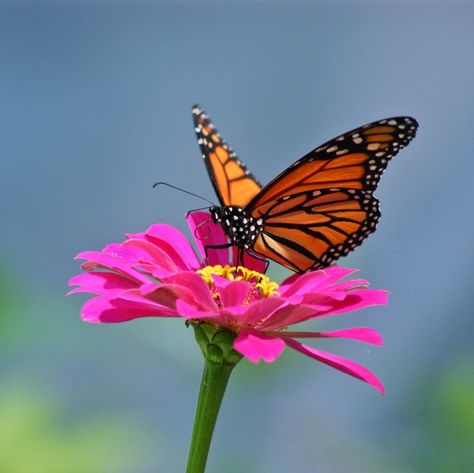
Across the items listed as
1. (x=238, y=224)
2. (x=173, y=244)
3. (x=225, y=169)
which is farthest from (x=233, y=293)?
(x=225, y=169)

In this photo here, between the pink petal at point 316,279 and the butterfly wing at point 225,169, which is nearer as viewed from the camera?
the pink petal at point 316,279

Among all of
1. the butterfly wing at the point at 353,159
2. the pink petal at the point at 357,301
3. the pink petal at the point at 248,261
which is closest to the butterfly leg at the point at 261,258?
the pink petal at the point at 248,261

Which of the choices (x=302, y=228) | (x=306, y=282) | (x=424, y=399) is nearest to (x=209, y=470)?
(x=424, y=399)

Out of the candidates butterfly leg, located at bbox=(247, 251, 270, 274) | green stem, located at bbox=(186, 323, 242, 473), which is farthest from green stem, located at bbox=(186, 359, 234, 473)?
butterfly leg, located at bbox=(247, 251, 270, 274)

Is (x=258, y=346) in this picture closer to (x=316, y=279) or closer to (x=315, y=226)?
(x=316, y=279)

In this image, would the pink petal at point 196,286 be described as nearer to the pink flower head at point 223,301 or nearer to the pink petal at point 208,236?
the pink flower head at point 223,301
